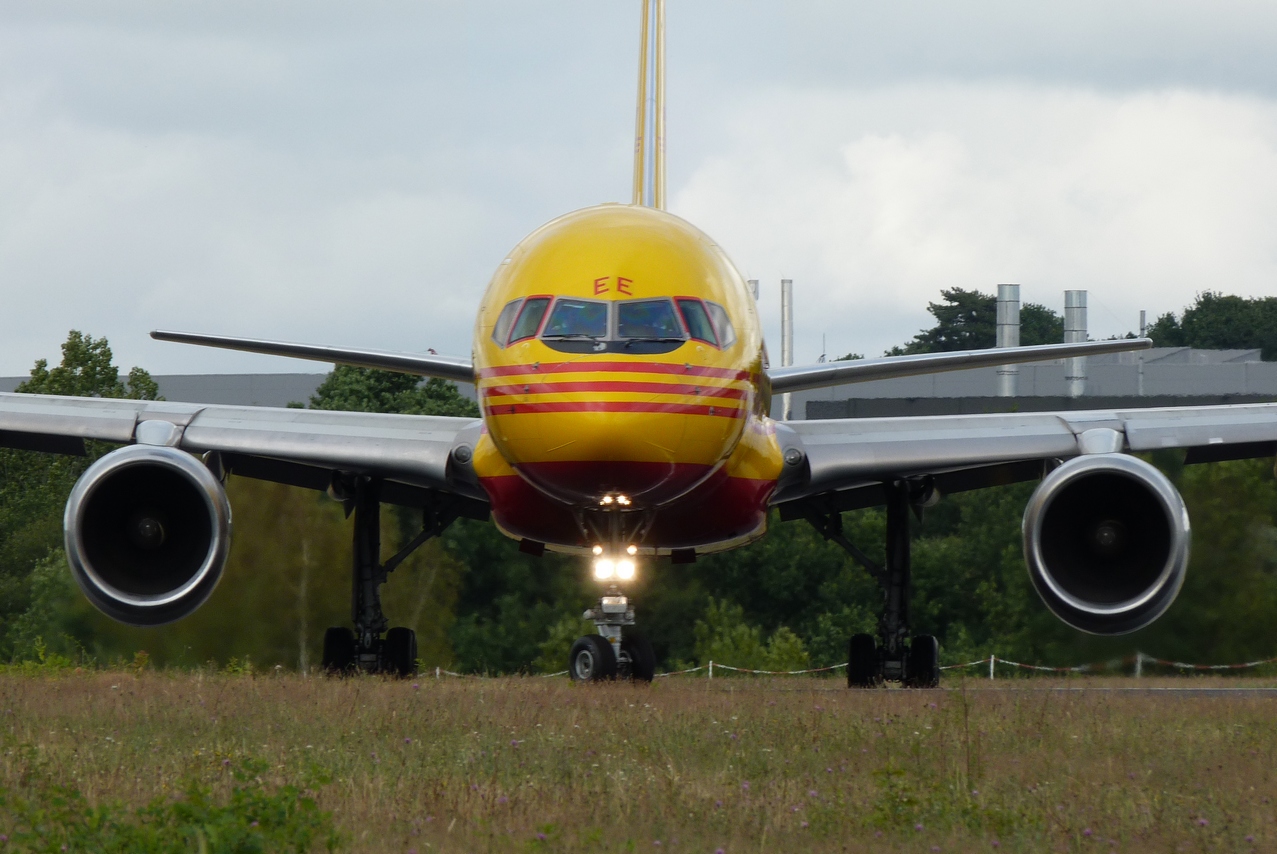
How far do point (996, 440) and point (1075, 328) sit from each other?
42127 mm

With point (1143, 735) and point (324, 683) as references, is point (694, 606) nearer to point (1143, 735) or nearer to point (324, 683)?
point (324, 683)

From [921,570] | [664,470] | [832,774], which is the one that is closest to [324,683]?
[664,470]

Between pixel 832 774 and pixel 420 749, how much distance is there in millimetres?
2366

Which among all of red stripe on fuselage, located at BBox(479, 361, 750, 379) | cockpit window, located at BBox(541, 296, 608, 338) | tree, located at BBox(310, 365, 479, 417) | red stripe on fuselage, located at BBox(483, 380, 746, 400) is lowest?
red stripe on fuselage, located at BBox(483, 380, 746, 400)

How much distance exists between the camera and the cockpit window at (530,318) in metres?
12.7

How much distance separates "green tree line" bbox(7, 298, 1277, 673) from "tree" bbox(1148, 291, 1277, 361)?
59.0m

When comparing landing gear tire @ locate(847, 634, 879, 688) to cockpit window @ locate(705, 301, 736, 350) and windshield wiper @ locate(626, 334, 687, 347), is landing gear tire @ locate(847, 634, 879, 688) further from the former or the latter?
windshield wiper @ locate(626, 334, 687, 347)

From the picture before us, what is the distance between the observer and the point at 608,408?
12.0 metres

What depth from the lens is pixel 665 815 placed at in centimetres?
752

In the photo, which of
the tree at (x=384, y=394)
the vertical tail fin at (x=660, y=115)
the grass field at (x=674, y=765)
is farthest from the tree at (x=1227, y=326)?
the grass field at (x=674, y=765)

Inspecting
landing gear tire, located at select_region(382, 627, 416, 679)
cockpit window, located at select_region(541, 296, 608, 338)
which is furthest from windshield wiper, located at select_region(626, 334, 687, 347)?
landing gear tire, located at select_region(382, 627, 416, 679)

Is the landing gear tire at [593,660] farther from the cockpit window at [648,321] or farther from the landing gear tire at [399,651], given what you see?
the cockpit window at [648,321]

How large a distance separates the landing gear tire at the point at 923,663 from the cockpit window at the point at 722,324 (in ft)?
20.4

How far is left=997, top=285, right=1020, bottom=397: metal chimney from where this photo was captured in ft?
184
